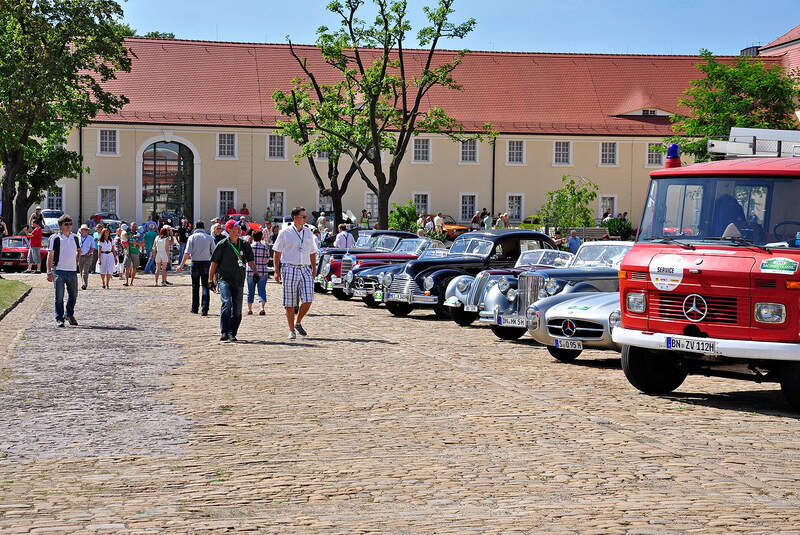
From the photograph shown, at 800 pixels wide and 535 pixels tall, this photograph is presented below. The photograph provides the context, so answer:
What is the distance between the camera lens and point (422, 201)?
65312 mm

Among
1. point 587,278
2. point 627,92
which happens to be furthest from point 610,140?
point 587,278

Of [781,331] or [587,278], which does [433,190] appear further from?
[781,331]

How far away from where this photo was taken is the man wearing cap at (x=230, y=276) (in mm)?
17125

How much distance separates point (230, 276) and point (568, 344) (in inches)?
214

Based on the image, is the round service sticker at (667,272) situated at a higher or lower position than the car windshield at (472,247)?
higher

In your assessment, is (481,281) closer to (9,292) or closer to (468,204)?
(9,292)

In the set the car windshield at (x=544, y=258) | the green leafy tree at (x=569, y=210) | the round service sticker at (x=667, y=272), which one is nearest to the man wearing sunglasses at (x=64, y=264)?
the car windshield at (x=544, y=258)

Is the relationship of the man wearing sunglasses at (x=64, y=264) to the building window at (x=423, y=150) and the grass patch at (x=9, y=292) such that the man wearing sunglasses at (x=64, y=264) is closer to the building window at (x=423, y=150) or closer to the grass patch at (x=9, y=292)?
the grass patch at (x=9, y=292)

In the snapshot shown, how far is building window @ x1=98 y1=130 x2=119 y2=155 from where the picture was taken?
6147 cm

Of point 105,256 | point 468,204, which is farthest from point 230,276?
point 468,204

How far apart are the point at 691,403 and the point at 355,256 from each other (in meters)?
16.1

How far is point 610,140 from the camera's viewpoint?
65312 millimetres

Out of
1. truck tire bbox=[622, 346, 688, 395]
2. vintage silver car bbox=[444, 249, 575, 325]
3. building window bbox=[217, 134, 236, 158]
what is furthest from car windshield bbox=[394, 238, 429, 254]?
building window bbox=[217, 134, 236, 158]

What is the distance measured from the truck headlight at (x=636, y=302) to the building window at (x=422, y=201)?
174ft
